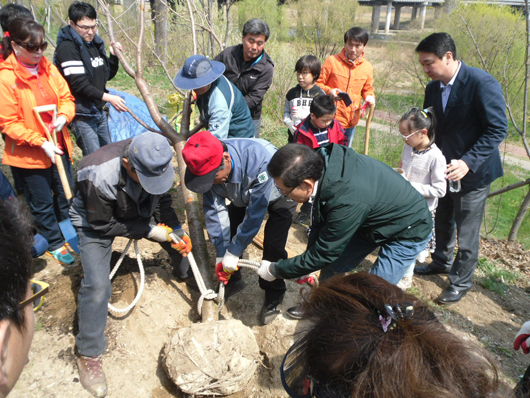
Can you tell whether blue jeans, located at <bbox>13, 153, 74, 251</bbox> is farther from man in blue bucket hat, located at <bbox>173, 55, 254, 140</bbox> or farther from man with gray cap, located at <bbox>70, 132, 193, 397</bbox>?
man in blue bucket hat, located at <bbox>173, 55, 254, 140</bbox>

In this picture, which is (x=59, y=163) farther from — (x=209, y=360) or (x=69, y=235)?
(x=209, y=360)

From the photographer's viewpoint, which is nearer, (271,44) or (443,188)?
(443,188)

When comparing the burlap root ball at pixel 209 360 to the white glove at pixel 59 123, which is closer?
the burlap root ball at pixel 209 360

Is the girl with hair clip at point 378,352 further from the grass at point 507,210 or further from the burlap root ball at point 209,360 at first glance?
the grass at point 507,210

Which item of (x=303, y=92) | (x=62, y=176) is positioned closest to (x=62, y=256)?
(x=62, y=176)

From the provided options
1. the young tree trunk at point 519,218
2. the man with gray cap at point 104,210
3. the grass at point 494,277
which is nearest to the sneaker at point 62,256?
the man with gray cap at point 104,210

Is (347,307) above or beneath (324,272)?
above

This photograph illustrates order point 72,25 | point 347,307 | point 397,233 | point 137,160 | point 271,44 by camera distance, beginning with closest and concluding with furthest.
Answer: point 347,307 → point 137,160 → point 397,233 → point 72,25 → point 271,44

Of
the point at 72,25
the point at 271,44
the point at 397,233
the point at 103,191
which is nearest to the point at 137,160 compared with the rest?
the point at 103,191

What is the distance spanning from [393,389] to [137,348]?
6.88 feet

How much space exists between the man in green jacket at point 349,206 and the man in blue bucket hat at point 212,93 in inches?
47.5

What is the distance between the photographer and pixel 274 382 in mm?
2650

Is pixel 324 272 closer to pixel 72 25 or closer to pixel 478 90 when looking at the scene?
pixel 478 90

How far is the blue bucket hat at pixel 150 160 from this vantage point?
83.6 inches
